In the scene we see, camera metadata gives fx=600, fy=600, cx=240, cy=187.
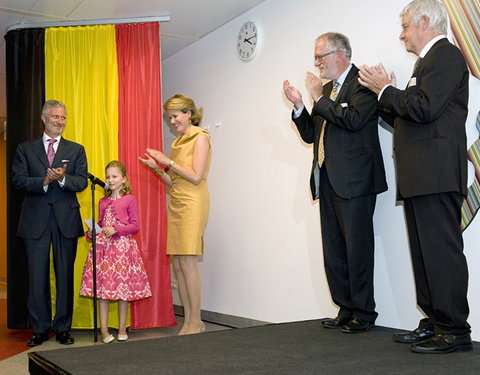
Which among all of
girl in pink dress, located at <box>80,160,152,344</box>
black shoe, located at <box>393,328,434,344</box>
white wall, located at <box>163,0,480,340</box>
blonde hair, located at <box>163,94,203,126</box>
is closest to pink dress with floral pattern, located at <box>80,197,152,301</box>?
girl in pink dress, located at <box>80,160,152,344</box>

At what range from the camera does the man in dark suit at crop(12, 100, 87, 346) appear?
3963mm

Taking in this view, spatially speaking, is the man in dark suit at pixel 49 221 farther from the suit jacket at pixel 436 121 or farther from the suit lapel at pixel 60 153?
the suit jacket at pixel 436 121

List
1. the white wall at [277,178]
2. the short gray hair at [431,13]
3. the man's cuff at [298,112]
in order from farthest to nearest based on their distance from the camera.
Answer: the white wall at [277,178], the man's cuff at [298,112], the short gray hair at [431,13]

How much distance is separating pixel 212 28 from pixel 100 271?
2.36m

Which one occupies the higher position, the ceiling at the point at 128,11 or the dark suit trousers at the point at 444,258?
the ceiling at the point at 128,11

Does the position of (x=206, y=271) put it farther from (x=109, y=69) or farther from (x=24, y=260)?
(x=109, y=69)

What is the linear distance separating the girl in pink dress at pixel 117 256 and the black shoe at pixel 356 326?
170 cm

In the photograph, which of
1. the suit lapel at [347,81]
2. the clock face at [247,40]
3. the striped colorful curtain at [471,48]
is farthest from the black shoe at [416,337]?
the clock face at [247,40]

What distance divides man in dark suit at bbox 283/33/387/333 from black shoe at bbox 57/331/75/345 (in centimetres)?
180

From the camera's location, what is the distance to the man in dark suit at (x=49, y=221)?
3963mm

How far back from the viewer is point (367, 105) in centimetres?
290

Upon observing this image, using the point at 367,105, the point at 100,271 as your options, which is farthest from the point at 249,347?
the point at 100,271

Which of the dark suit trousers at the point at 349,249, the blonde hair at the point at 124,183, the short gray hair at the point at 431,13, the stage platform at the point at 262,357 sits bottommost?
the stage platform at the point at 262,357

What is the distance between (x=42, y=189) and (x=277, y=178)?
1631mm
